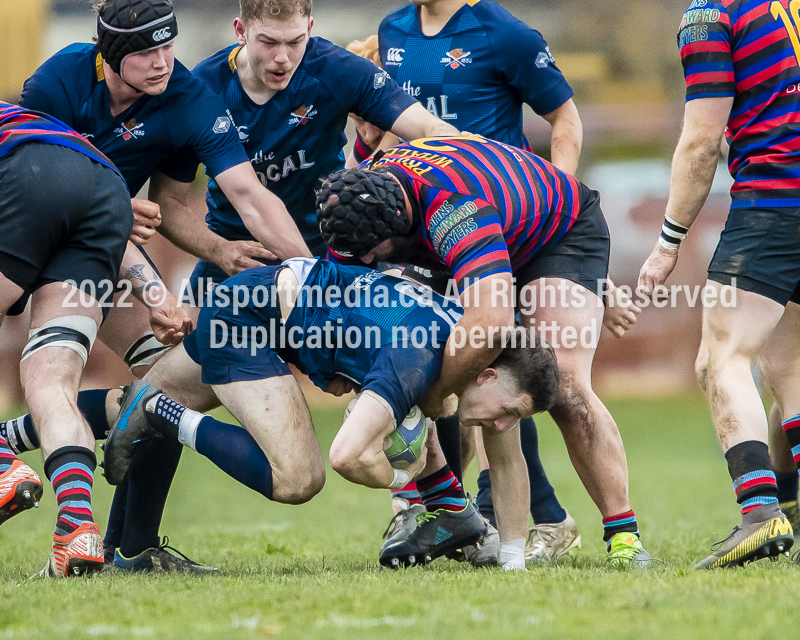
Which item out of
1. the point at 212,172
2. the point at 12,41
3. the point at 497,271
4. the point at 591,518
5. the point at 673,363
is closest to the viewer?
the point at 497,271

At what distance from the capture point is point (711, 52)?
445 cm

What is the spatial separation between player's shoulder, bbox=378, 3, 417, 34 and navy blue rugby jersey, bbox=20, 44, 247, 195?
Result: 1256 millimetres

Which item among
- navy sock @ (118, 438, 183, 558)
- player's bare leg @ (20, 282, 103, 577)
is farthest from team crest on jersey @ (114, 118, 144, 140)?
navy sock @ (118, 438, 183, 558)

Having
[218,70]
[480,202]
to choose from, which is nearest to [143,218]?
[218,70]

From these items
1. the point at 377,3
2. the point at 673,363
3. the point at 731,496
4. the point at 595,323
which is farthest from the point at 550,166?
the point at 377,3

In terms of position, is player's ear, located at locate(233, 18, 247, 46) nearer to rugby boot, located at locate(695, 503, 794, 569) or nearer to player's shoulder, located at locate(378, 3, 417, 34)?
player's shoulder, located at locate(378, 3, 417, 34)

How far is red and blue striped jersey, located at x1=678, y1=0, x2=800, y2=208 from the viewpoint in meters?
4.41

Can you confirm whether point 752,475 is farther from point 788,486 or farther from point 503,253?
point 503,253

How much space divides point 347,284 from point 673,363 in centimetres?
1183

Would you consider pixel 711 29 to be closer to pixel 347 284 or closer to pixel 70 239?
pixel 347 284

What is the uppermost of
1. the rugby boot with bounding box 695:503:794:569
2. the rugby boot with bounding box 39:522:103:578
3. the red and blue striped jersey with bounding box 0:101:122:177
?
the red and blue striped jersey with bounding box 0:101:122:177

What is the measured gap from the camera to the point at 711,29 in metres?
4.46

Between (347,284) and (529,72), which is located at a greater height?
(529,72)

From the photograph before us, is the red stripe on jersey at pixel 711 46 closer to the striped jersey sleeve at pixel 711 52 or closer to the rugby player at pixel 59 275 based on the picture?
the striped jersey sleeve at pixel 711 52
